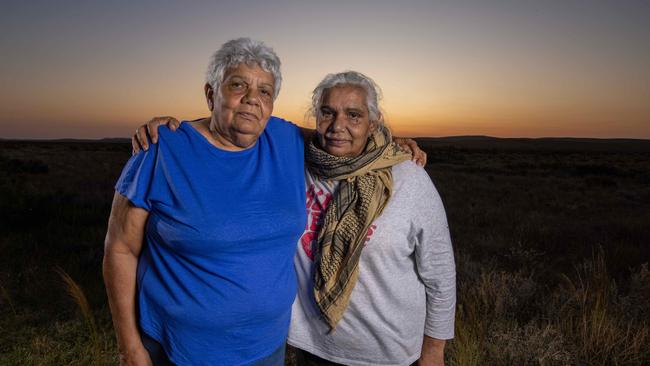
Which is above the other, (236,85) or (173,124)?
(236,85)

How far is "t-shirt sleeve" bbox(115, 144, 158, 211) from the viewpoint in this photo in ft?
5.61

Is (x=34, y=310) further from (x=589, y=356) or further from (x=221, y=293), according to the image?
(x=589, y=356)

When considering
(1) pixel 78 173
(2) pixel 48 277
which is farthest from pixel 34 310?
(1) pixel 78 173

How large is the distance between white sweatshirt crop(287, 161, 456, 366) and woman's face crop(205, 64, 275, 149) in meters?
0.48

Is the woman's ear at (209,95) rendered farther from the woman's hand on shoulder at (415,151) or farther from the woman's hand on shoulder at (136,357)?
the woman's hand on shoulder at (136,357)

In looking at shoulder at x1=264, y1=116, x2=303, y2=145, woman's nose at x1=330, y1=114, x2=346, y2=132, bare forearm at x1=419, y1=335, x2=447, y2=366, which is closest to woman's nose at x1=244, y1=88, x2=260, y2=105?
shoulder at x1=264, y1=116, x2=303, y2=145

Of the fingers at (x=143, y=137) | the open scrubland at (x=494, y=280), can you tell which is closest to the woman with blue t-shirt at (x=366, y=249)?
the fingers at (x=143, y=137)

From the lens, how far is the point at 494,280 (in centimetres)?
492

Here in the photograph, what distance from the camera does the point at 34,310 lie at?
4.64 m

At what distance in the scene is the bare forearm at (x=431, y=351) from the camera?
230cm

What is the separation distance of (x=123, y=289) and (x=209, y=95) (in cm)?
102

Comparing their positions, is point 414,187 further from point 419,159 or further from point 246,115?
point 246,115

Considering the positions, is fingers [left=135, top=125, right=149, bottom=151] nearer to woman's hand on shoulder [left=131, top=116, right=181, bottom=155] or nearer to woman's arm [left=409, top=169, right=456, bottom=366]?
woman's hand on shoulder [left=131, top=116, right=181, bottom=155]

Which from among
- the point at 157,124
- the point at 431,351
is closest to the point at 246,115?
the point at 157,124
